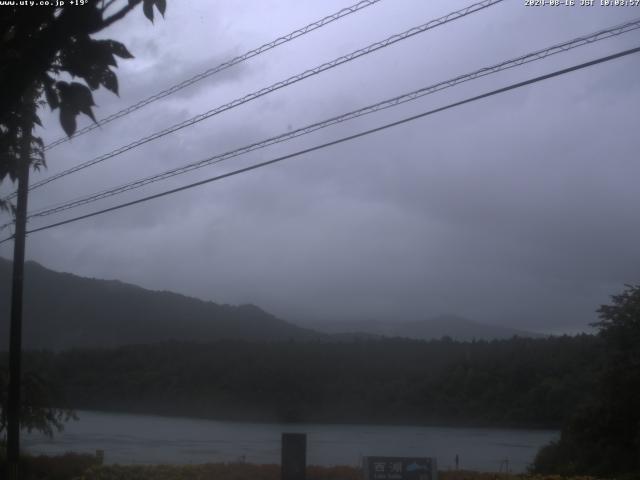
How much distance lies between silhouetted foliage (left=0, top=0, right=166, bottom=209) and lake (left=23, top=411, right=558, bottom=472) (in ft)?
58.3

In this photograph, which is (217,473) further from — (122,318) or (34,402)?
(122,318)

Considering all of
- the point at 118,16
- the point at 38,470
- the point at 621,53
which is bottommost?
the point at 38,470

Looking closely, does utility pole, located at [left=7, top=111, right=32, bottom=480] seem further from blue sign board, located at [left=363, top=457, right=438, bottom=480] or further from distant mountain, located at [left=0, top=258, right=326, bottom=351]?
distant mountain, located at [left=0, top=258, right=326, bottom=351]

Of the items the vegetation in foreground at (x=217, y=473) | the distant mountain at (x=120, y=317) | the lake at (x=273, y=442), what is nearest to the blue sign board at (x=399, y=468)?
the vegetation in foreground at (x=217, y=473)

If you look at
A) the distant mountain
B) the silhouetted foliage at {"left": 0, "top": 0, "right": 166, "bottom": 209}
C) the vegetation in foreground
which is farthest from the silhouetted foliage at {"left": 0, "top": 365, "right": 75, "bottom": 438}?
the distant mountain

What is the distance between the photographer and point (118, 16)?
5.75 metres

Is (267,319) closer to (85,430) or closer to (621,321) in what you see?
(85,430)

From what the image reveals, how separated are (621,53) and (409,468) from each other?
8.14 meters

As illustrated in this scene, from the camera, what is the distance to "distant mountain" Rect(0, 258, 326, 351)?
46.1m

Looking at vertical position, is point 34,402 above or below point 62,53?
below

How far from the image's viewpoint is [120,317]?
53.7m

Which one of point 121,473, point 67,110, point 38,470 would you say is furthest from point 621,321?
point 67,110

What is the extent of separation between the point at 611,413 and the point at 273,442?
12409 mm

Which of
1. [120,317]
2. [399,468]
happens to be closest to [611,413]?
[399,468]
